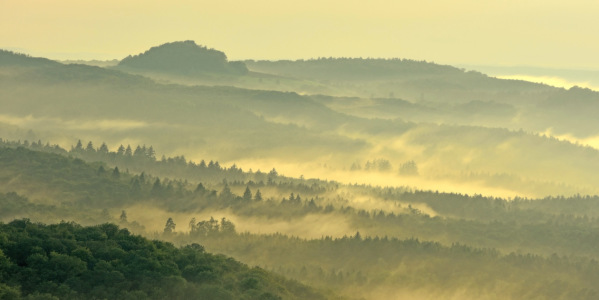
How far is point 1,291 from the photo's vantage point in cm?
19962
